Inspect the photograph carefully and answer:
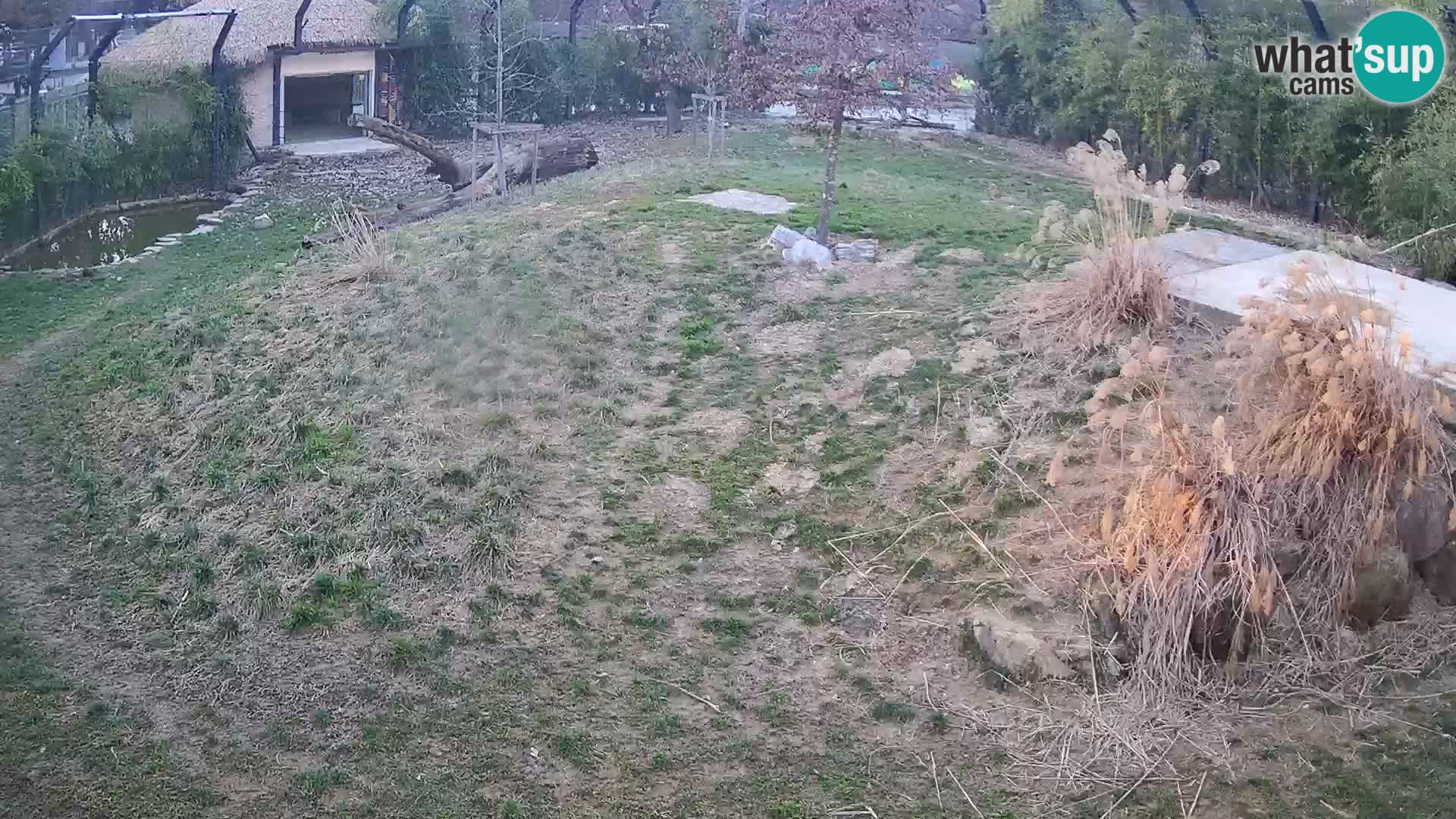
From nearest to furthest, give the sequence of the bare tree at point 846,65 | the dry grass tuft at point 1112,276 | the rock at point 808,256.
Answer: the dry grass tuft at point 1112,276 → the rock at point 808,256 → the bare tree at point 846,65

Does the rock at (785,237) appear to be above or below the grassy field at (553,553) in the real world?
above

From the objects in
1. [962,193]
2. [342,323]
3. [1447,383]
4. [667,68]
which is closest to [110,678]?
[342,323]

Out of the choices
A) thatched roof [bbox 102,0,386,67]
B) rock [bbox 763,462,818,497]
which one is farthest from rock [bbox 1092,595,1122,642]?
thatched roof [bbox 102,0,386,67]

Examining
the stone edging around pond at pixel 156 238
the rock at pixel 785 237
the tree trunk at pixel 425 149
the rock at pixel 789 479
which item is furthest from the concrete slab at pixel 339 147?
the rock at pixel 789 479

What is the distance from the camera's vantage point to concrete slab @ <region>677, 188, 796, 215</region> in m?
10.0

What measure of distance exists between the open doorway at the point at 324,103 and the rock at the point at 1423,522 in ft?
54.8

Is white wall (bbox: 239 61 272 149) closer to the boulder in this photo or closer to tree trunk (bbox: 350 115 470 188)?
tree trunk (bbox: 350 115 470 188)

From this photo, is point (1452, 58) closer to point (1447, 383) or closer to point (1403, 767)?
point (1447, 383)

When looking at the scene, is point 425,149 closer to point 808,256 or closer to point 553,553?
point 808,256

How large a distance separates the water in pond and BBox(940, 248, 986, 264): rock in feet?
23.3

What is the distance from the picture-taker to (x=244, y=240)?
11.5 metres

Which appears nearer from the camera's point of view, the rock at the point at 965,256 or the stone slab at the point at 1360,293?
the stone slab at the point at 1360,293

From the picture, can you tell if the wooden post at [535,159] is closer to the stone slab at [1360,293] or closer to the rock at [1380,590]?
the stone slab at [1360,293]

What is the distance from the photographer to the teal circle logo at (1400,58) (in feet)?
34.2
